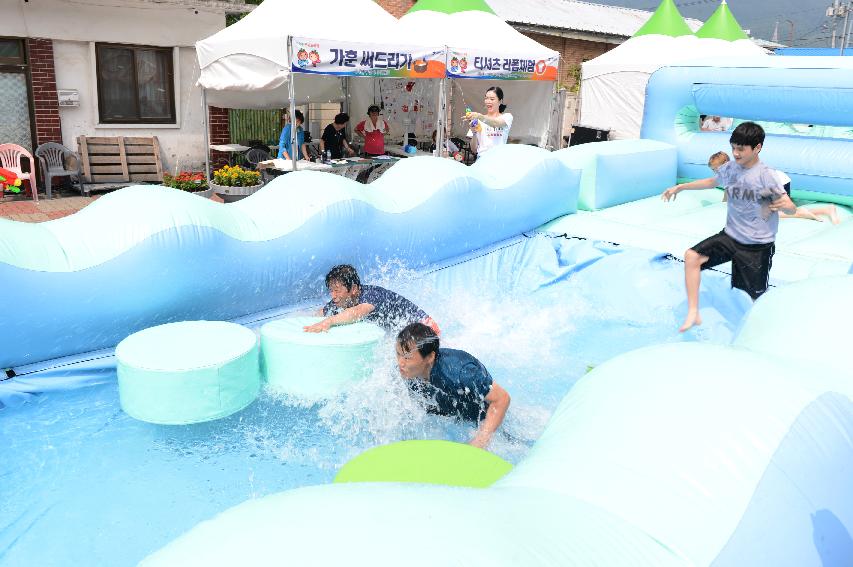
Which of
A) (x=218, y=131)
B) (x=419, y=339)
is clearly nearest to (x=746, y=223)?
(x=419, y=339)

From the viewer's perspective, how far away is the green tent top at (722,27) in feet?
52.1

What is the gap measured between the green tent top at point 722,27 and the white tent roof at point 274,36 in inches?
416

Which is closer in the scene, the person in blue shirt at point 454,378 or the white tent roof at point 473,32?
the person in blue shirt at point 454,378

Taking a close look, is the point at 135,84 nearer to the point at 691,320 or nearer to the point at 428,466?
the point at 691,320

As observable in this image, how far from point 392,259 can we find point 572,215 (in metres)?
2.55

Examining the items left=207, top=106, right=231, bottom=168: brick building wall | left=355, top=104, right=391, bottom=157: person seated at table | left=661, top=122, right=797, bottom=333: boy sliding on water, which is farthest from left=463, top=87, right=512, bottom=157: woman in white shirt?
left=207, top=106, right=231, bottom=168: brick building wall

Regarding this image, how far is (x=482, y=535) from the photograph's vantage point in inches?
53.1

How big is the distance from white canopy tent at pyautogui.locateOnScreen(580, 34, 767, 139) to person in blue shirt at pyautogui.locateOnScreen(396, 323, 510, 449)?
12.7m

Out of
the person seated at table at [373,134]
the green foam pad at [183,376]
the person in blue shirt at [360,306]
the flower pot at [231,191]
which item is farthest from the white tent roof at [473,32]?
the green foam pad at [183,376]

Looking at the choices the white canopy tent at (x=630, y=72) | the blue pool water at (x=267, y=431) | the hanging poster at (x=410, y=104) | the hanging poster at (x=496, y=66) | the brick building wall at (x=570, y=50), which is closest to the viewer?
the blue pool water at (x=267, y=431)

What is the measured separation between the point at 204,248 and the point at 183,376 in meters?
0.96

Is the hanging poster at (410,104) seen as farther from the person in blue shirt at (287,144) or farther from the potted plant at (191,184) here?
the potted plant at (191,184)

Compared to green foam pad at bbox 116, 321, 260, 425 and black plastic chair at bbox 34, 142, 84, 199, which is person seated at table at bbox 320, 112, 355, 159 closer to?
black plastic chair at bbox 34, 142, 84, 199

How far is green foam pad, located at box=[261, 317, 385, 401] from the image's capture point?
3.73m
